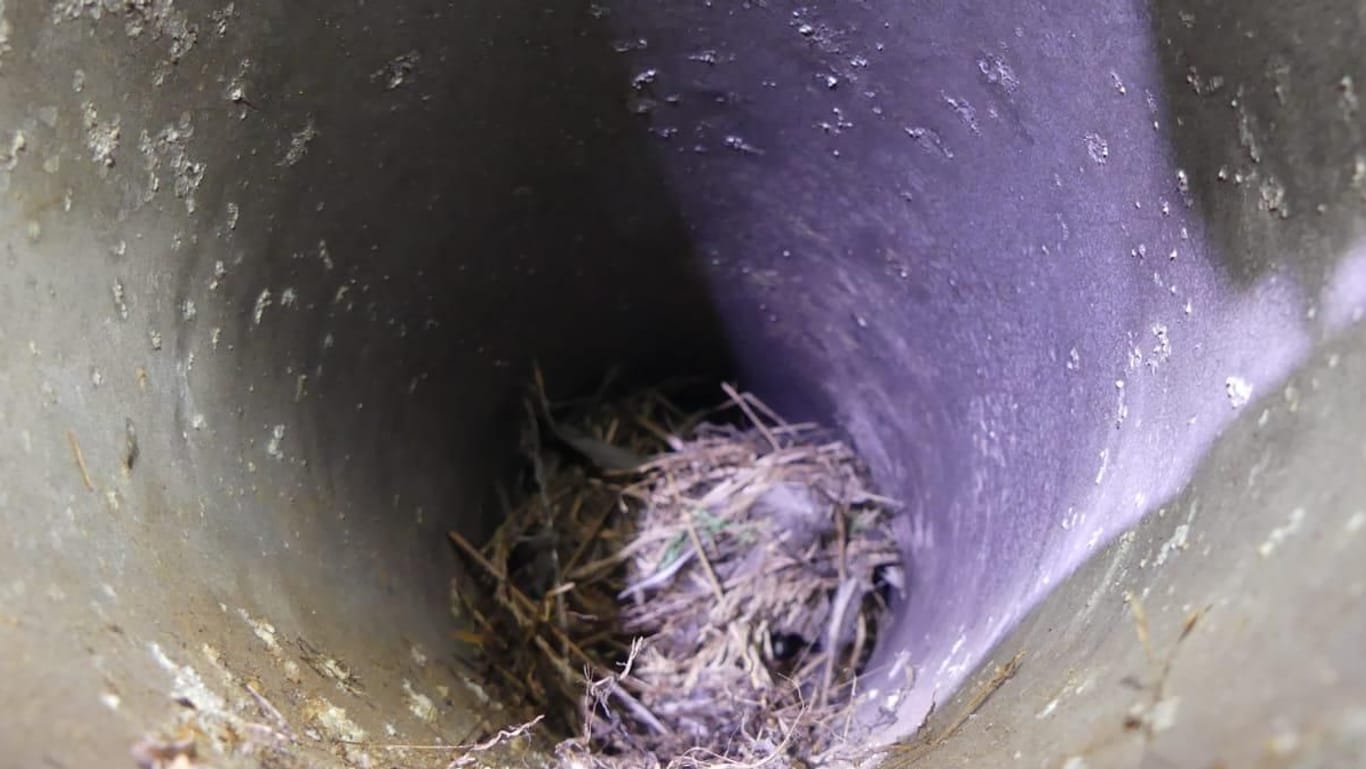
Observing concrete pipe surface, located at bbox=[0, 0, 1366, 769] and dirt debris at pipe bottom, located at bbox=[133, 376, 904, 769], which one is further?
dirt debris at pipe bottom, located at bbox=[133, 376, 904, 769]

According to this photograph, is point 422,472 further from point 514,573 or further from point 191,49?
point 191,49

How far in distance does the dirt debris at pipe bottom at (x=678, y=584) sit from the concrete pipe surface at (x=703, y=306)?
9 cm

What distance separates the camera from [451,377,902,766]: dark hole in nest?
1.43m

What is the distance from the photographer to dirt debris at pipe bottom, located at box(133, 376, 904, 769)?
1387 millimetres

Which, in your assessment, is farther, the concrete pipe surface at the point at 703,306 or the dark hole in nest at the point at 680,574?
the dark hole in nest at the point at 680,574

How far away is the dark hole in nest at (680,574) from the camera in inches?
56.4

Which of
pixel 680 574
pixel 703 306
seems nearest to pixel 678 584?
pixel 680 574

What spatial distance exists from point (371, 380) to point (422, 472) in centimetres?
20

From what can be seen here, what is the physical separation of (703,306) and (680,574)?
1.53 feet

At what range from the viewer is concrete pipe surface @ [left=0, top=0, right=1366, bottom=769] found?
0.65 meters

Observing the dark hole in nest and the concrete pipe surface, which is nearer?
the concrete pipe surface

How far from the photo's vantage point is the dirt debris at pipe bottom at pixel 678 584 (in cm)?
139

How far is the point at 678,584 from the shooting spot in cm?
169

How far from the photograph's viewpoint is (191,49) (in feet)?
3.06
